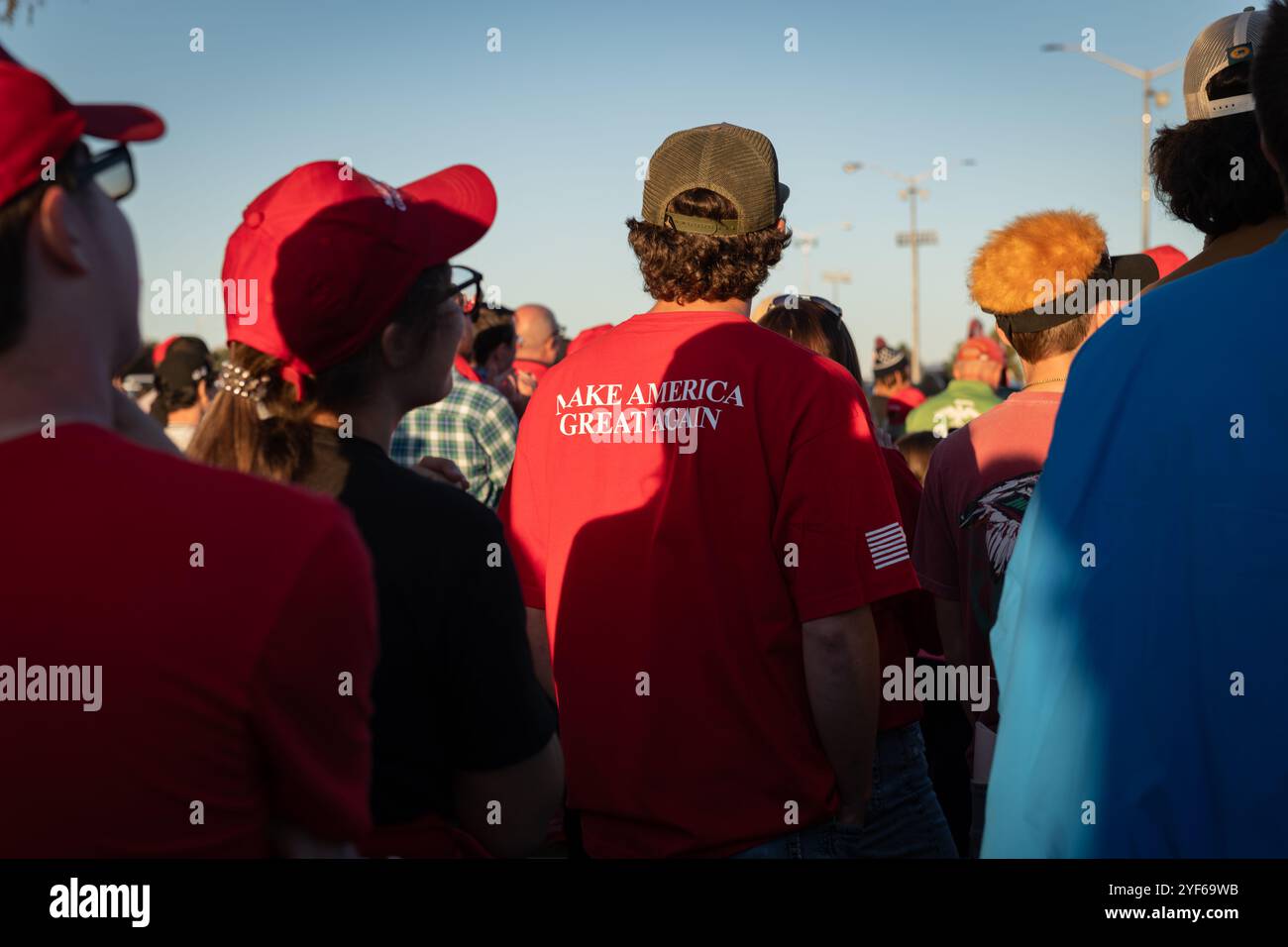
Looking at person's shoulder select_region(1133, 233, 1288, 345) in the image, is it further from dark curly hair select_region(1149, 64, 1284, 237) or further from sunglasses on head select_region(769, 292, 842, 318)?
sunglasses on head select_region(769, 292, 842, 318)

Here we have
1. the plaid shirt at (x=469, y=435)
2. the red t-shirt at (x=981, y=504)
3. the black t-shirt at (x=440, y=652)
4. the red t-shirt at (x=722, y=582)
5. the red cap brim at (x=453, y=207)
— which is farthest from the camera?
the plaid shirt at (x=469, y=435)

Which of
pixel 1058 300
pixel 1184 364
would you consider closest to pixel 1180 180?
pixel 1058 300

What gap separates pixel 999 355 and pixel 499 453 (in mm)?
4147

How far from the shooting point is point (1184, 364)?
1238 mm

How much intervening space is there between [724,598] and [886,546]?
345 mm

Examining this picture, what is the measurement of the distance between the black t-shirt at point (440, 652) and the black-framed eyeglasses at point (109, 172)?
1.69 feet

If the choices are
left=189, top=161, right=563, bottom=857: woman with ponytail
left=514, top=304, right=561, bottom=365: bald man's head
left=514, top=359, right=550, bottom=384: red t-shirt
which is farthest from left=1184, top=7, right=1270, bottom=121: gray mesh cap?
left=514, top=304, right=561, bottom=365: bald man's head

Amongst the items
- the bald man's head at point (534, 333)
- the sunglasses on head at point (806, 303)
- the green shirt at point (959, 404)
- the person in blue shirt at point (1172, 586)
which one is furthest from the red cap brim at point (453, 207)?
→ the bald man's head at point (534, 333)

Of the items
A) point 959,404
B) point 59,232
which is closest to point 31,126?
point 59,232

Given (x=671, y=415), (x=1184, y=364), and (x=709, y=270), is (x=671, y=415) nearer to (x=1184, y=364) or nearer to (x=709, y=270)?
(x=709, y=270)

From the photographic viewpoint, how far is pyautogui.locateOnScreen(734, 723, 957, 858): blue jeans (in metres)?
2.52

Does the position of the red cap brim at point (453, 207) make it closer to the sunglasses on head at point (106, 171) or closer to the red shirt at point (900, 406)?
the sunglasses on head at point (106, 171)

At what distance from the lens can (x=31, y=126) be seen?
123cm

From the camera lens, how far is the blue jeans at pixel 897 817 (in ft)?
8.26
